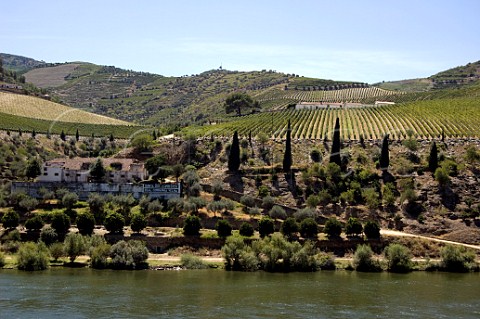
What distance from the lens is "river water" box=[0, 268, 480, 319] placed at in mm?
44688

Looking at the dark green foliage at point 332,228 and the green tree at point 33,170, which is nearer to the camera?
the dark green foliage at point 332,228

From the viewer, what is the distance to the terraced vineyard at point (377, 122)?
3792 inches

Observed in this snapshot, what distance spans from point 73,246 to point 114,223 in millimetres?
6307

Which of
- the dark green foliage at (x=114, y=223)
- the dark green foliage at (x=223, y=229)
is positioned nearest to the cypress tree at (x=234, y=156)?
the dark green foliage at (x=223, y=229)

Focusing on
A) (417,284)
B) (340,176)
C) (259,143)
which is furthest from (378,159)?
(417,284)

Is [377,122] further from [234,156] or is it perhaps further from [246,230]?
[246,230]

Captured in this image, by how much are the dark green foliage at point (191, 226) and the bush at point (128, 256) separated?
615cm

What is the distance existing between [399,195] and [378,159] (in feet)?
30.3

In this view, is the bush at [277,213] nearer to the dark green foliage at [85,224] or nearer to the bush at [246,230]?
the bush at [246,230]

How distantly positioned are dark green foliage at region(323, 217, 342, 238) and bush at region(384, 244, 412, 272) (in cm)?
613

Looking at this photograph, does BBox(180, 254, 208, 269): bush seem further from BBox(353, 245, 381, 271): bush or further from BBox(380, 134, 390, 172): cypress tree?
BBox(380, 134, 390, 172): cypress tree

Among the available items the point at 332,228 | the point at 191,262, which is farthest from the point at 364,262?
the point at 191,262

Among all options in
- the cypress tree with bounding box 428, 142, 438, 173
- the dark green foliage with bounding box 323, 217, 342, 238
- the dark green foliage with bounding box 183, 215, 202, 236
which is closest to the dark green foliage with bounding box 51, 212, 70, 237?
the dark green foliage with bounding box 183, 215, 202, 236

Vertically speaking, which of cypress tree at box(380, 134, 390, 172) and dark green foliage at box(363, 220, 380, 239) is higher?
cypress tree at box(380, 134, 390, 172)
